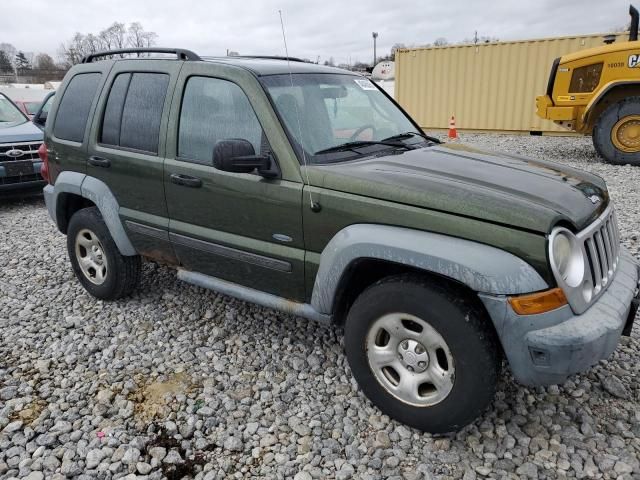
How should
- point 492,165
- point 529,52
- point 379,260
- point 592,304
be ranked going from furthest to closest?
point 529,52
point 492,165
point 379,260
point 592,304

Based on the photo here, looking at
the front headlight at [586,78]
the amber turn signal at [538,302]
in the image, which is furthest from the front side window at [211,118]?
the front headlight at [586,78]

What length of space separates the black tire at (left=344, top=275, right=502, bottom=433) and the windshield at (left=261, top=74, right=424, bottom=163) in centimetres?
87

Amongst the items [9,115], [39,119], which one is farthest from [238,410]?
[39,119]

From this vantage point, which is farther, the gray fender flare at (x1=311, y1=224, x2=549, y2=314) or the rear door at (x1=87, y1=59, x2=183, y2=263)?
the rear door at (x1=87, y1=59, x2=183, y2=263)

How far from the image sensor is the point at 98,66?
4062 millimetres

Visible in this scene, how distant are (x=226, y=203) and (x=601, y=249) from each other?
2062 millimetres

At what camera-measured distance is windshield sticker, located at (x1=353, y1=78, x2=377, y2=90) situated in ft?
12.4

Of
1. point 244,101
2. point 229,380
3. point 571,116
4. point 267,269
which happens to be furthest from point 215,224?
point 571,116

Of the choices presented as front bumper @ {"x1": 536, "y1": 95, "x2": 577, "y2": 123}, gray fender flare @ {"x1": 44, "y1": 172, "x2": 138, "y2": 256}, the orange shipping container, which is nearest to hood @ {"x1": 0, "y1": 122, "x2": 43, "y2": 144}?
gray fender flare @ {"x1": 44, "y1": 172, "x2": 138, "y2": 256}

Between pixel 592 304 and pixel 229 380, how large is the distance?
2.07 meters

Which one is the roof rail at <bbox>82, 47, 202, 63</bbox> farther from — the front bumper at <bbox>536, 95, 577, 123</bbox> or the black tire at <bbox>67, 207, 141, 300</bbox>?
the front bumper at <bbox>536, 95, 577, 123</bbox>

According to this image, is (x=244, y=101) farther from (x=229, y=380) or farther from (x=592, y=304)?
(x=592, y=304)

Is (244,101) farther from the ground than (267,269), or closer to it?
farther from the ground

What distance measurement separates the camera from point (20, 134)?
7.65 metres
